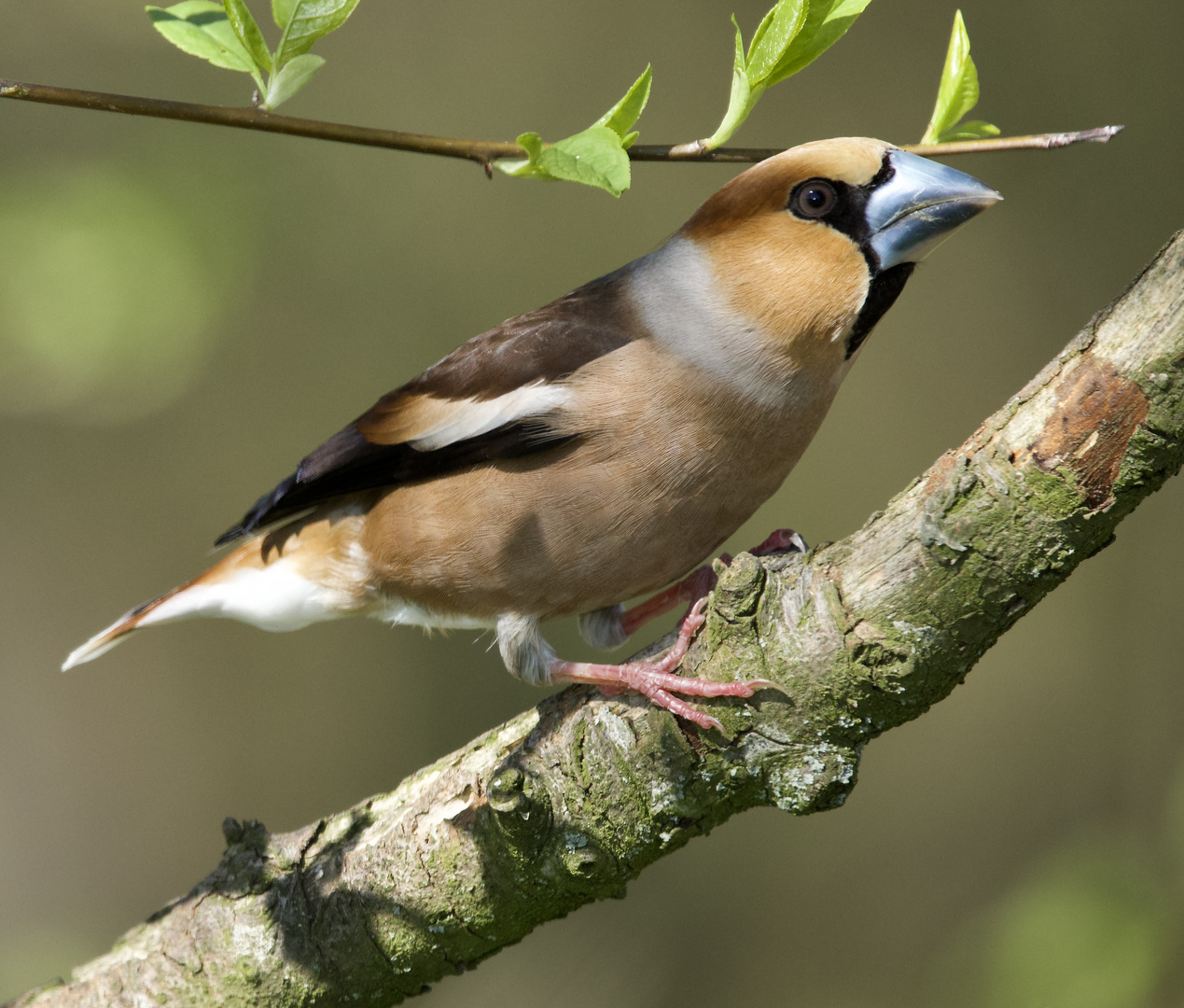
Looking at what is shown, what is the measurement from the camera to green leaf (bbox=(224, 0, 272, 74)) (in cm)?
124

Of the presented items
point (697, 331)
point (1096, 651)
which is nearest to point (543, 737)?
point (697, 331)

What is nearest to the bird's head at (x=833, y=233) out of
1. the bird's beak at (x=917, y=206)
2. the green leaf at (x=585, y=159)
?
the bird's beak at (x=917, y=206)

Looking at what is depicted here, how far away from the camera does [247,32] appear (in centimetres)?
127

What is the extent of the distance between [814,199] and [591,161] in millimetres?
1215

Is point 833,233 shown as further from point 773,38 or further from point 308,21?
point 308,21

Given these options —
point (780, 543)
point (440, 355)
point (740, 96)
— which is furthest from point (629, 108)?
point (440, 355)

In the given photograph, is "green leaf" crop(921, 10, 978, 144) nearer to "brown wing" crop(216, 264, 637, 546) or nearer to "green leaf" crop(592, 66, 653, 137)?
"green leaf" crop(592, 66, 653, 137)

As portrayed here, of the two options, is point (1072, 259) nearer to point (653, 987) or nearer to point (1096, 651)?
point (1096, 651)

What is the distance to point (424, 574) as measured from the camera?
2.55 m

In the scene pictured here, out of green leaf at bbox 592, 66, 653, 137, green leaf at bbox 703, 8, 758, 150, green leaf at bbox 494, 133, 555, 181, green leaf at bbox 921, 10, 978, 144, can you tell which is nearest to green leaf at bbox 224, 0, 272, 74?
green leaf at bbox 494, 133, 555, 181

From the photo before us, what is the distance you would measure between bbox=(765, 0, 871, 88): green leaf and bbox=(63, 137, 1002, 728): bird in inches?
34.6

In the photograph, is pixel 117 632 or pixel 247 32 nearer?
pixel 247 32

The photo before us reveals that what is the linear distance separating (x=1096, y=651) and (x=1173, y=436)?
3.96m

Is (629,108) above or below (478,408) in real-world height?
above
